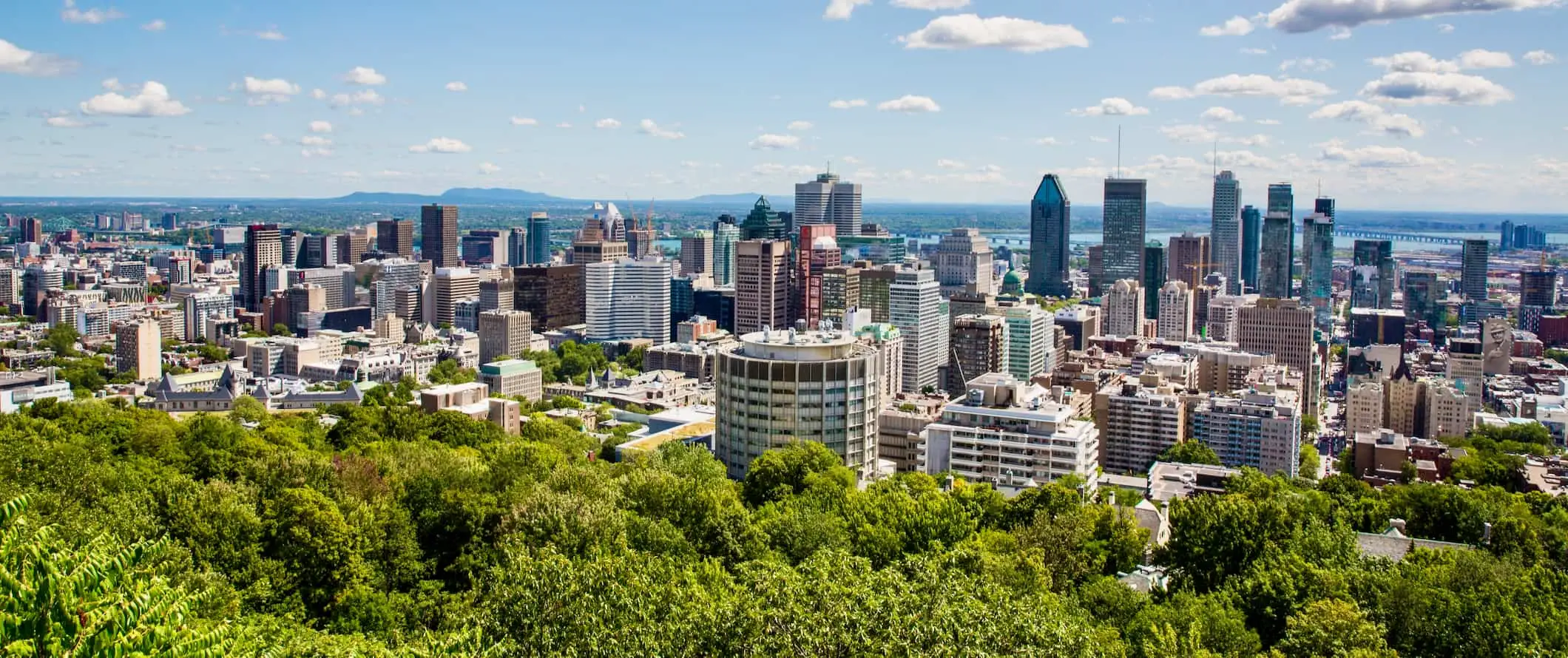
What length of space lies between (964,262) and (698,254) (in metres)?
32.2

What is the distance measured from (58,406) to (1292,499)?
33220 millimetres

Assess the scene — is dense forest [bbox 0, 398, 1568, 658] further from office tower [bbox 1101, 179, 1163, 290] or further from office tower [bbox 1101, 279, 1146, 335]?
office tower [bbox 1101, 179, 1163, 290]

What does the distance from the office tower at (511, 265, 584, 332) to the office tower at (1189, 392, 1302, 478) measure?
180 feet

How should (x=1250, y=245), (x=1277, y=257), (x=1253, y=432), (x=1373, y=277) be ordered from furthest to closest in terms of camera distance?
1. (x=1250, y=245)
2. (x=1373, y=277)
3. (x=1277, y=257)
4. (x=1253, y=432)

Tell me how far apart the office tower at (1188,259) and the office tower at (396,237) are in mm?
85599

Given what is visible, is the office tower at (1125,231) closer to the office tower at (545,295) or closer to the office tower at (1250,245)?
the office tower at (1250,245)

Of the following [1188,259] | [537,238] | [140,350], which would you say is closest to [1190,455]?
[140,350]

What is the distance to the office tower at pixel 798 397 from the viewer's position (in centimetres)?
3550

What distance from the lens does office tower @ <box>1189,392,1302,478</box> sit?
5141 centimetres

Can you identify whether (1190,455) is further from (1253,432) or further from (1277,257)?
(1277,257)

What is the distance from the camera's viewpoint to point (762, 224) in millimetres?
106312

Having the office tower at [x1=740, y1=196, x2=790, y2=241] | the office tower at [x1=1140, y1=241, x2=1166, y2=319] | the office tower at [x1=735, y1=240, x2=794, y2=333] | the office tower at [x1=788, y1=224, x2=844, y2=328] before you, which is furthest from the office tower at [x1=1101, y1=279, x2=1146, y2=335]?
the office tower at [x1=735, y1=240, x2=794, y2=333]

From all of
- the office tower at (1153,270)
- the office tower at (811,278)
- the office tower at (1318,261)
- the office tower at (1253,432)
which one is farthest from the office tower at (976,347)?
the office tower at (1153,270)

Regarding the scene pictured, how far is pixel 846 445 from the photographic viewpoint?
36.0m
